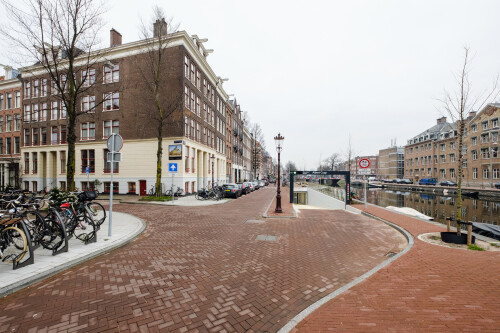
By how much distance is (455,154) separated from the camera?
49.6 meters

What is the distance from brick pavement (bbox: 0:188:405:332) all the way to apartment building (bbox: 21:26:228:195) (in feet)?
56.7

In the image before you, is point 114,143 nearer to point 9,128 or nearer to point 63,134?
point 63,134

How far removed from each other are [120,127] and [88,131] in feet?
15.3

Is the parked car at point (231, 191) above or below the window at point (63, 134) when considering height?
below

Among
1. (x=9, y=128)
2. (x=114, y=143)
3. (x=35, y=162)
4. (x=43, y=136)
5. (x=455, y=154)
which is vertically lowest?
(x=114, y=143)

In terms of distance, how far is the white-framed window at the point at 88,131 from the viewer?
1006 inches

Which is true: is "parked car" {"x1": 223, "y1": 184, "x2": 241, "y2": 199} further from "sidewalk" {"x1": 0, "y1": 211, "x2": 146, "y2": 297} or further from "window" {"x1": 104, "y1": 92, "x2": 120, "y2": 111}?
"window" {"x1": 104, "y1": 92, "x2": 120, "y2": 111}

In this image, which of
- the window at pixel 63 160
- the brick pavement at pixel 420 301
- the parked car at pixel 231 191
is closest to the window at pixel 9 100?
the window at pixel 63 160

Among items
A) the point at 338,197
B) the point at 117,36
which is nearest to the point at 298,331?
the point at 338,197

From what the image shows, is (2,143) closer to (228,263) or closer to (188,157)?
(188,157)

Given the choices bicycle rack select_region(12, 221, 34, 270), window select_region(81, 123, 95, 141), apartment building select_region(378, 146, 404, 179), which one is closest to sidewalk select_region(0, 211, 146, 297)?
bicycle rack select_region(12, 221, 34, 270)

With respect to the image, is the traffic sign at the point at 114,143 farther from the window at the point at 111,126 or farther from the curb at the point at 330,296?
the window at the point at 111,126

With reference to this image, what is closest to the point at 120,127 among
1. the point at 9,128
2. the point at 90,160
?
the point at 90,160

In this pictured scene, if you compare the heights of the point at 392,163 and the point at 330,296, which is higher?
the point at 392,163
